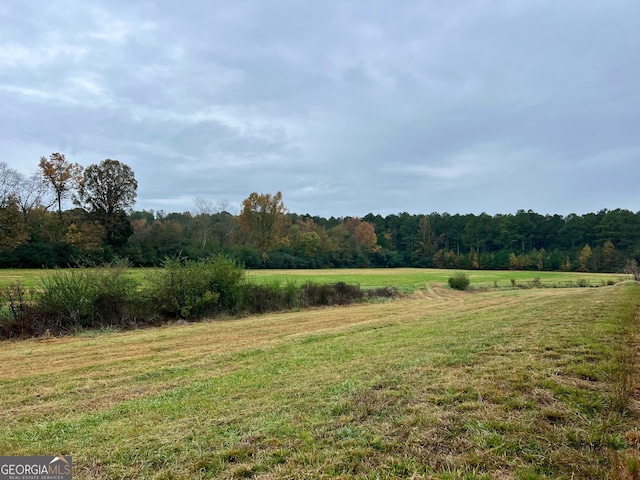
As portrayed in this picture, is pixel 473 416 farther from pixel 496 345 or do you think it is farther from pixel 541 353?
pixel 496 345

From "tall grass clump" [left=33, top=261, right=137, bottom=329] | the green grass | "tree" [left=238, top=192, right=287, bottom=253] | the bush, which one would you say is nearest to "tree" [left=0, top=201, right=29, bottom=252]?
the green grass

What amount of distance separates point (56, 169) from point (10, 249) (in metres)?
10.5

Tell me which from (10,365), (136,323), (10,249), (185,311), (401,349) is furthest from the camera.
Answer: (10,249)

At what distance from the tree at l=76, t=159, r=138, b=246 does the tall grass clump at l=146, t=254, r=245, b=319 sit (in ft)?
106

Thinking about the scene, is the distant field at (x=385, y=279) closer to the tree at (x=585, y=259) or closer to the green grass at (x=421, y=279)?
the green grass at (x=421, y=279)

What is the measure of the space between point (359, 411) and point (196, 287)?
1602cm

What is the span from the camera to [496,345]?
6625 millimetres

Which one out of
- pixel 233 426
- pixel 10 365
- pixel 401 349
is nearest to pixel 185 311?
pixel 10 365

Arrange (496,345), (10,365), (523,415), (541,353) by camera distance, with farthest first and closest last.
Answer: (10,365), (496,345), (541,353), (523,415)

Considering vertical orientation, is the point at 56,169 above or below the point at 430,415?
above

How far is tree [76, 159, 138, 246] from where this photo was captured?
45.4 meters

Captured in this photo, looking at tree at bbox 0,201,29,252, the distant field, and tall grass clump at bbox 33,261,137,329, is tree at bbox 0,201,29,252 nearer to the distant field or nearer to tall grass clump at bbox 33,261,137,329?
the distant field

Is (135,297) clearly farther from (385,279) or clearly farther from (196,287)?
(385,279)

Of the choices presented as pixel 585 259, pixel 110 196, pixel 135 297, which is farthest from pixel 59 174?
pixel 585 259
